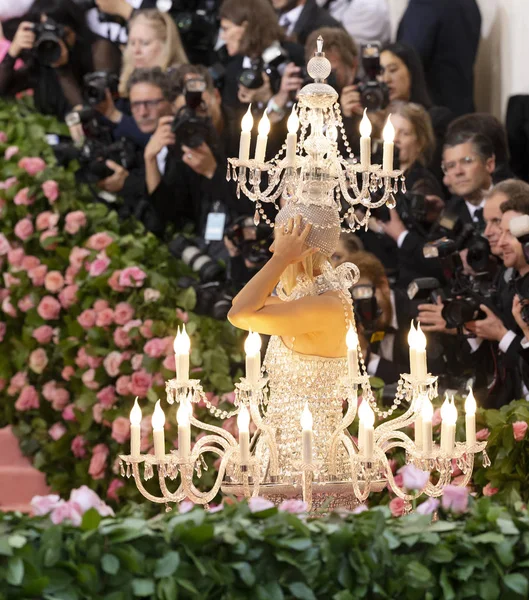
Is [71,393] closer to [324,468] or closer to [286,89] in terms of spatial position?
[286,89]

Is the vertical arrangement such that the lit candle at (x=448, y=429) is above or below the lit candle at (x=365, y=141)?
below

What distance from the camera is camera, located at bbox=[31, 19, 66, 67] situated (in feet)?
27.9

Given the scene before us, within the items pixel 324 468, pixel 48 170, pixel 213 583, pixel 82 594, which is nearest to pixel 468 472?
pixel 324 468

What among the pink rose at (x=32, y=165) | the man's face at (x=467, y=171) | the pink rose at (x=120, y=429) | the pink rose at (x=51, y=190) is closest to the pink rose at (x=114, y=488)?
the pink rose at (x=120, y=429)

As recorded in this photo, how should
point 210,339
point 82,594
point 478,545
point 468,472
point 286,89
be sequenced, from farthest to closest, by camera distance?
point 286,89
point 210,339
point 468,472
point 478,545
point 82,594

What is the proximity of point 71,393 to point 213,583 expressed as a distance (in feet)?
14.3

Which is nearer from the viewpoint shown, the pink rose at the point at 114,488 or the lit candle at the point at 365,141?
the lit candle at the point at 365,141

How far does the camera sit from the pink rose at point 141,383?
6965 mm

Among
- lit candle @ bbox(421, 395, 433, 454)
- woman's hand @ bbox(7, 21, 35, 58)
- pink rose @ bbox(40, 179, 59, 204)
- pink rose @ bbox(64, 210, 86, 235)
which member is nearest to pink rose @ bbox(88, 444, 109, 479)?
pink rose @ bbox(64, 210, 86, 235)

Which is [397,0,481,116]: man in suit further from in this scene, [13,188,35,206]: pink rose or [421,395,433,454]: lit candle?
[421,395,433,454]: lit candle

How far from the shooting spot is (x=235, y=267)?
734cm

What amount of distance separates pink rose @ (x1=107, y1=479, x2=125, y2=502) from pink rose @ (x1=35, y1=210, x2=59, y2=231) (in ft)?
4.95

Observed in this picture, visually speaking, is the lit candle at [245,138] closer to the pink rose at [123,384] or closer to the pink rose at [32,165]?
the pink rose at [123,384]

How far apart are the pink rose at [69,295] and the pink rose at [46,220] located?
1.35ft
